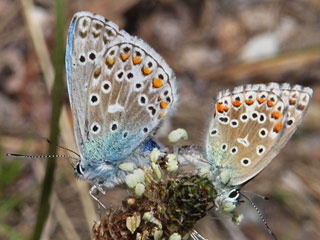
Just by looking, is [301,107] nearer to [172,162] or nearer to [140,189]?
[172,162]

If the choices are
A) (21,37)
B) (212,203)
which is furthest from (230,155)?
(21,37)

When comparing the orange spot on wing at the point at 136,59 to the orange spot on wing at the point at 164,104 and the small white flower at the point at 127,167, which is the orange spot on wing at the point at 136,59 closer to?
the orange spot on wing at the point at 164,104

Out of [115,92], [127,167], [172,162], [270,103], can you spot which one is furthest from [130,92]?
[270,103]

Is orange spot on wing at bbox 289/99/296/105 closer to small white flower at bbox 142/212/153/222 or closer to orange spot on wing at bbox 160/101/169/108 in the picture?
orange spot on wing at bbox 160/101/169/108

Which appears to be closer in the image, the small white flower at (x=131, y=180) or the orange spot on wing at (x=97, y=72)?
the small white flower at (x=131, y=180)

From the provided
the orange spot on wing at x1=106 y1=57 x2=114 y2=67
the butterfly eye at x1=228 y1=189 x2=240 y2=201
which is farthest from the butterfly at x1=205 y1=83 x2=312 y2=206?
the orange spot on wing at x1=106 y1=57 x2=114 y2=67

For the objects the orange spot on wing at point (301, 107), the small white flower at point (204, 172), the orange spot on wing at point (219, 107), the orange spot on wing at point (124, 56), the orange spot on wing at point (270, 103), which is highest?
the orange spot on wing at point (301, 107)

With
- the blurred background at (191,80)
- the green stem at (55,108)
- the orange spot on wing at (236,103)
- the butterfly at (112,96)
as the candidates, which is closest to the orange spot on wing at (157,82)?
the butterfly at (112,96)
